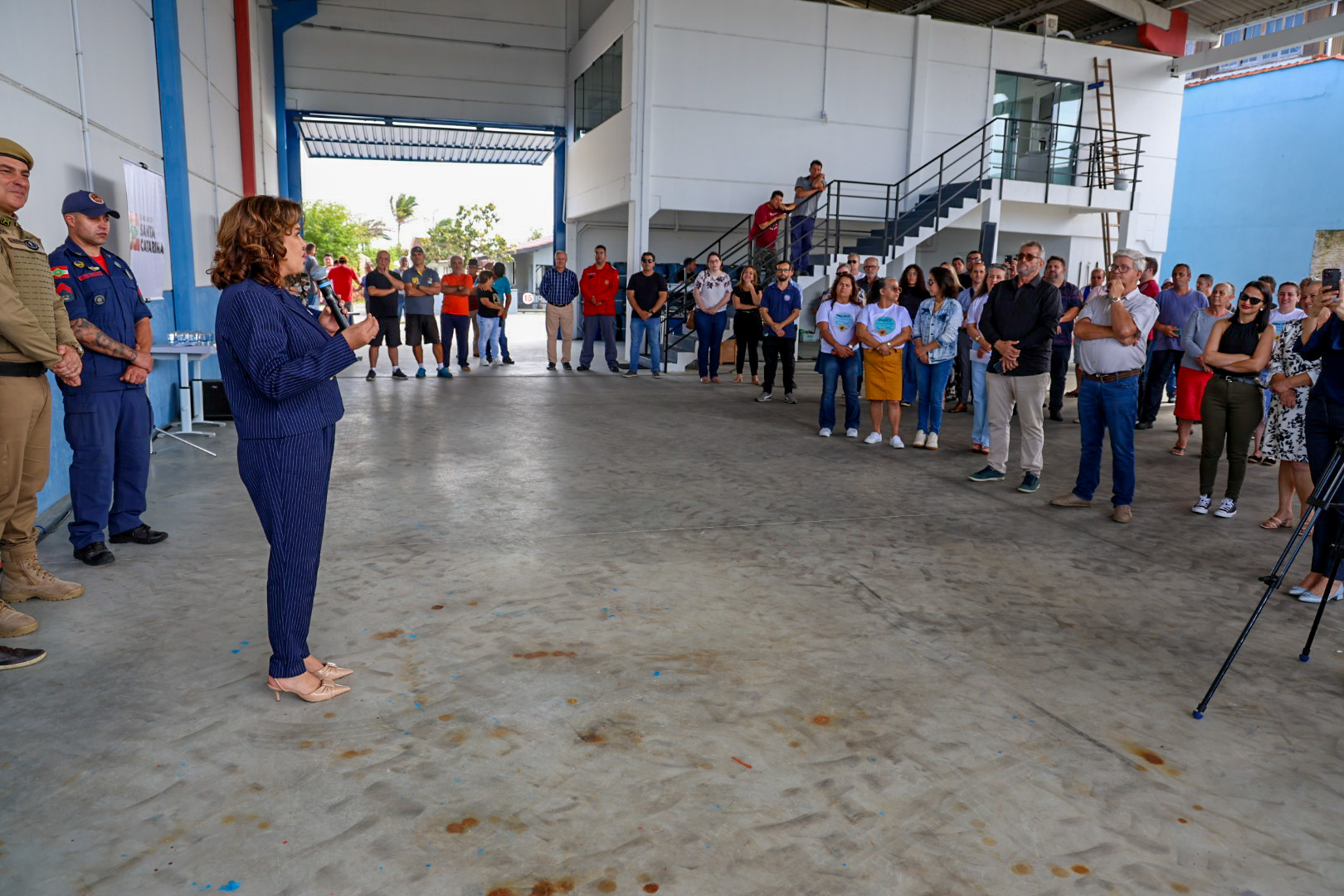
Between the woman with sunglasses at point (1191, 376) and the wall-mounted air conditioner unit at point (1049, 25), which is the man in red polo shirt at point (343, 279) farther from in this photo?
the wall-mounted air conditioner unit at point (1049, 25)

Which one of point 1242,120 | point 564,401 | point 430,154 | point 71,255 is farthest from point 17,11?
point 1242,120

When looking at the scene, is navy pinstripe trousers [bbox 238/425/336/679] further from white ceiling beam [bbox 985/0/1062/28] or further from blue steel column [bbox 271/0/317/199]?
white ceiling beam [bbox 985/0/1062/28]

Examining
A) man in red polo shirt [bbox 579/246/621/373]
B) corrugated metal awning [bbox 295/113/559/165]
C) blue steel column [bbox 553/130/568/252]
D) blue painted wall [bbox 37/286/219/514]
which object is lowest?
blue painted wall [bbox 37/286/219/514]

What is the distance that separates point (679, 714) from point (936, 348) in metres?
5.73

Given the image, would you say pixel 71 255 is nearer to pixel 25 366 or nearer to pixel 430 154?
pixel 25 366

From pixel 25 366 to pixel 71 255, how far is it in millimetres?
1060

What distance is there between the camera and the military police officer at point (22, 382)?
3.31 meters

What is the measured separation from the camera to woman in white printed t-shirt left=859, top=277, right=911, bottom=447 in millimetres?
7723

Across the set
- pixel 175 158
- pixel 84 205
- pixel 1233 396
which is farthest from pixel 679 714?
pixel 175 158

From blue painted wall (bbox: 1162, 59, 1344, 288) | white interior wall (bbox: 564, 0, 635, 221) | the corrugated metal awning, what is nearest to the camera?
white interior wall (bbox: 564, 0, 635, 221)

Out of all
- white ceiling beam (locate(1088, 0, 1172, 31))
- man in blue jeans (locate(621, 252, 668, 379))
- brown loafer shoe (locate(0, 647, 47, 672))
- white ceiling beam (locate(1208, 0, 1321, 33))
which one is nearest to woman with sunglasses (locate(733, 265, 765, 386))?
man in blue jeans (locate(621, 252, 668, 379))

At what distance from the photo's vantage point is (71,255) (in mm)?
4242

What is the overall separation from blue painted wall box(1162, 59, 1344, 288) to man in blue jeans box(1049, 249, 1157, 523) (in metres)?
18.0

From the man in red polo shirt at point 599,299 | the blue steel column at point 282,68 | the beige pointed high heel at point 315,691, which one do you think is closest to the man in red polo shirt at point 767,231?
the man in red polo shirt at point 599,299
